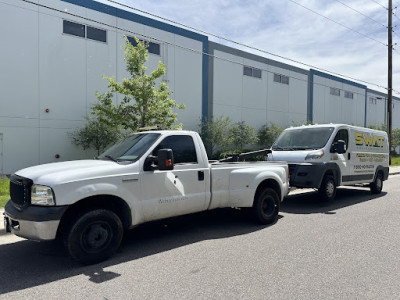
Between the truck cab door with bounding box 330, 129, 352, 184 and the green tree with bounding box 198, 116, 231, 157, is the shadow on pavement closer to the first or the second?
the truck cab door with bounding box 330, 129, 352, 184

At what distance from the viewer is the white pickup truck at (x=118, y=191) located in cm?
424

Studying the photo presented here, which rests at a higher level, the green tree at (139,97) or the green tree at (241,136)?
the green tree at (139,97)


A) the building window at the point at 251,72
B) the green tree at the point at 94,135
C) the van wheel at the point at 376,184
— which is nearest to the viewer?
the van wheel at the point at 376,184

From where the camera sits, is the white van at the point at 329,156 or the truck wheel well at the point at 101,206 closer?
the truck wheel well at the point at 101,206

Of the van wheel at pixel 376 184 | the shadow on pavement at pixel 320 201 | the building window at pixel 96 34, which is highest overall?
the building window at pixel 96 34

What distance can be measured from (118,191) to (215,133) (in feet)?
59.8

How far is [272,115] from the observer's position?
2980 cm

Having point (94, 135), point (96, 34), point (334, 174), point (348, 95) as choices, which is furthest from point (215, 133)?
point (348, 95)

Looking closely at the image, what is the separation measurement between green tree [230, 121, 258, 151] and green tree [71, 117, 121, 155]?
32.0 feet

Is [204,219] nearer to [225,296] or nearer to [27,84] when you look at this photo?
[225,296]

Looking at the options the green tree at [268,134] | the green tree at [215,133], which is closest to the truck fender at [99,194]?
the green tree at [215,133]

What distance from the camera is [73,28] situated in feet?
56.3

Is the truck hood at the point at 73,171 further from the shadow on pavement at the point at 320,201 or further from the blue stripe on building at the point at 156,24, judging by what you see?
the blue stripe on building at the point at 156,24

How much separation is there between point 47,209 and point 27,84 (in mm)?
13762
